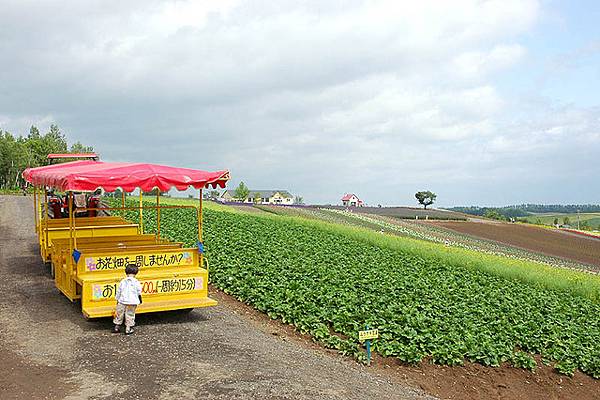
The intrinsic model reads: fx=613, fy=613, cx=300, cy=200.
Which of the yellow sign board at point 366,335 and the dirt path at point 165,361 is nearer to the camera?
the dirt path at point 165,361

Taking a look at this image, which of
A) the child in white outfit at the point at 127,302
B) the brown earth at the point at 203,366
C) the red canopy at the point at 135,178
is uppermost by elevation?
the red canopy at the point at 135,178

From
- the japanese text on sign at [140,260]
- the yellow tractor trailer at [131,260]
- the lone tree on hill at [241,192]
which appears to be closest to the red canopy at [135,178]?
the yellow tractor trailer at [131,260]

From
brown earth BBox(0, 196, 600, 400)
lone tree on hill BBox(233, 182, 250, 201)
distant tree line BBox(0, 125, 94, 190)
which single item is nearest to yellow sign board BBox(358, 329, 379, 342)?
brown earth BBox(0, 196, 600, 400)

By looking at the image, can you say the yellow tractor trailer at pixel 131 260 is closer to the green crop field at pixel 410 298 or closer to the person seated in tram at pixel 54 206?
the green crop field at pixel 410 298

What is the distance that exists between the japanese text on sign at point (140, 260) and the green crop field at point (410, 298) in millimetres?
2205

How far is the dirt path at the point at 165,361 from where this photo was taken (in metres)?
7.57

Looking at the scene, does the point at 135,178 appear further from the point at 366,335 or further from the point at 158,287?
the point at 366,335

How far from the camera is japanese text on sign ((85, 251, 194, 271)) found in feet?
34.4

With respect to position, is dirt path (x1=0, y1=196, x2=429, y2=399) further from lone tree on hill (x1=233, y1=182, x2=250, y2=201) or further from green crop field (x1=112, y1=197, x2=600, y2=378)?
lone tree on hill (x1=233, y1=182, x2=250, y2=201)

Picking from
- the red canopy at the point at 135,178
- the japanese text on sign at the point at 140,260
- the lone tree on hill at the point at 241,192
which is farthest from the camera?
the lone tree on hill at the point at 241,192

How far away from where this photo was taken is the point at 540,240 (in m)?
44.5

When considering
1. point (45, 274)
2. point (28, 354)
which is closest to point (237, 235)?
point (45, 274)

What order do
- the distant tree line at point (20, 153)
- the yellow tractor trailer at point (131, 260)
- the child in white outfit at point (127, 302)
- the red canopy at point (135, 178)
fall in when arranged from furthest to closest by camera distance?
1. the distant tree line at point (20, 153)
2. the yellow tractor trailer at point (131, 260)
3. the red canopy at point (135, 178)
4. the child in white outfit at point (127, 302)

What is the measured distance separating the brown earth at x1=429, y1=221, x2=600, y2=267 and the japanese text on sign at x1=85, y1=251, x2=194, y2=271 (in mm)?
30296
